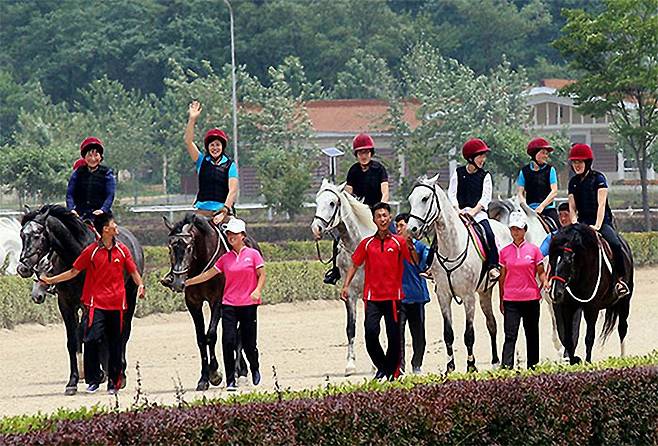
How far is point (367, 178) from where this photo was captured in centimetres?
1612

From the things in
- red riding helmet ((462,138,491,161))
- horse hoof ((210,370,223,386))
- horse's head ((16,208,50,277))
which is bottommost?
horse hoof ((210,370,223,386))

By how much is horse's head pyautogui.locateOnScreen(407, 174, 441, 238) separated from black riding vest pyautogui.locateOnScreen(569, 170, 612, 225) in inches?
59.3

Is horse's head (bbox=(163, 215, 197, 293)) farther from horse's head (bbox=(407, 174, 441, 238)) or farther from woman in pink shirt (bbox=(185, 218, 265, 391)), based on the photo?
horse's head (bbox=(407, 174, 441, 238))

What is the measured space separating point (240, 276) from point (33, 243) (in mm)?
1972

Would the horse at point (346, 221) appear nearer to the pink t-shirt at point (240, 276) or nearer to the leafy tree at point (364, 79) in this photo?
the pink t-shirt at point (240, 276)

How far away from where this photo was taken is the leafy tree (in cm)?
6925

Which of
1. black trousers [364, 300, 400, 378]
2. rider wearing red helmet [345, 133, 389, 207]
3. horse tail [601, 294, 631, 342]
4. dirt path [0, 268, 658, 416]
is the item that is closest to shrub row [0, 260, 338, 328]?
dirt path [0, 268, 658, 416]

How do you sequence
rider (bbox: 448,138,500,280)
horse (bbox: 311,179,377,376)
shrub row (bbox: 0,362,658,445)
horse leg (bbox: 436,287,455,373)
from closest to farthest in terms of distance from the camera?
shrub row (bbox: 0,362,658,445)
horse leg (bbox: 436,287,455,373)
horse (bbox: 311,179,377,376)
rider (bbox: 448,138,500,280)

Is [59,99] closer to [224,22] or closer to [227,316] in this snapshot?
[224,22]

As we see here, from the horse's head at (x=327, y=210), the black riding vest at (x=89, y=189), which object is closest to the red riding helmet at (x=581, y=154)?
the horse's head at (x=327, y=210)

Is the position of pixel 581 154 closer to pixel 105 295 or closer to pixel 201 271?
pixel 201 271

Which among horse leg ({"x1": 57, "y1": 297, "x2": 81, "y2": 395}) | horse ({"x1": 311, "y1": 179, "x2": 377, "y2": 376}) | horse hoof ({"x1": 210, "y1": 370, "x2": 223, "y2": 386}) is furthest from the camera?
horse ({"x1": 311, "y1": 179, "x2": 377, "y2": 376})

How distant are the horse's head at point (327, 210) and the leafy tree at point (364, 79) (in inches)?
2102

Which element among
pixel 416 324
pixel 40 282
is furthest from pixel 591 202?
pixel 40 282
